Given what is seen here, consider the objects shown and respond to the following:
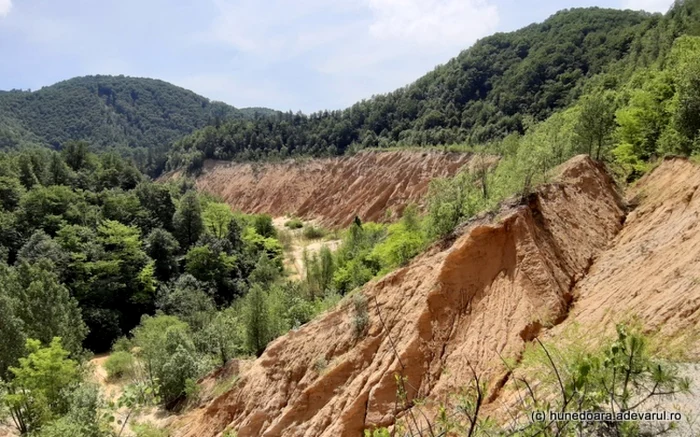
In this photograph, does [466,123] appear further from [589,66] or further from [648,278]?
[648,278]

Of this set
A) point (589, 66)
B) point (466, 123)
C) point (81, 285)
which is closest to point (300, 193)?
point (466, 123)

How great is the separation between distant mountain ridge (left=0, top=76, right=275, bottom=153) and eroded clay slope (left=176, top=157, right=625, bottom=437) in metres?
135

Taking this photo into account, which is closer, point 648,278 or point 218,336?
point 648,278

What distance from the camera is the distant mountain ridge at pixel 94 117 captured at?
152250 mm

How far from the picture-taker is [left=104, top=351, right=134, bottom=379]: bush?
91.0 ft

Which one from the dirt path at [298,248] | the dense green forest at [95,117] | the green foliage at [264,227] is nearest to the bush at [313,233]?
the dirt path at [298,248]

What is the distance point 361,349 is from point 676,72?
20.4m

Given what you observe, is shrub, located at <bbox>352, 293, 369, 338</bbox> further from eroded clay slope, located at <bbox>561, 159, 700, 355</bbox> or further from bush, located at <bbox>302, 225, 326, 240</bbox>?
bush, located at <bbox>302, 225, 326, 240</bbox>

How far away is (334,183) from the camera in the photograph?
245 ft

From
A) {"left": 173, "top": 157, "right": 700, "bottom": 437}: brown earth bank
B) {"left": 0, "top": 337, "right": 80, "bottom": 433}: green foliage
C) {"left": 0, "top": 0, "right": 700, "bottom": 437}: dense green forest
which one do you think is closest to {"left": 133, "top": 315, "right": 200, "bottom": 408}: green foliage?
{"left": 0, "top": 0, "right": 700, "bottom": 437}: dense green forest

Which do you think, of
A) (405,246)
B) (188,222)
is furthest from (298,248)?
(405,246)

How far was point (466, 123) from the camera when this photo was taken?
247 ft

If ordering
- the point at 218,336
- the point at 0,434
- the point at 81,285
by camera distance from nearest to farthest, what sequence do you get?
1. the point at 0,434
2. the point at 218,336
3. the point at 81,285

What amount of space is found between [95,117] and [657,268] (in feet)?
636
